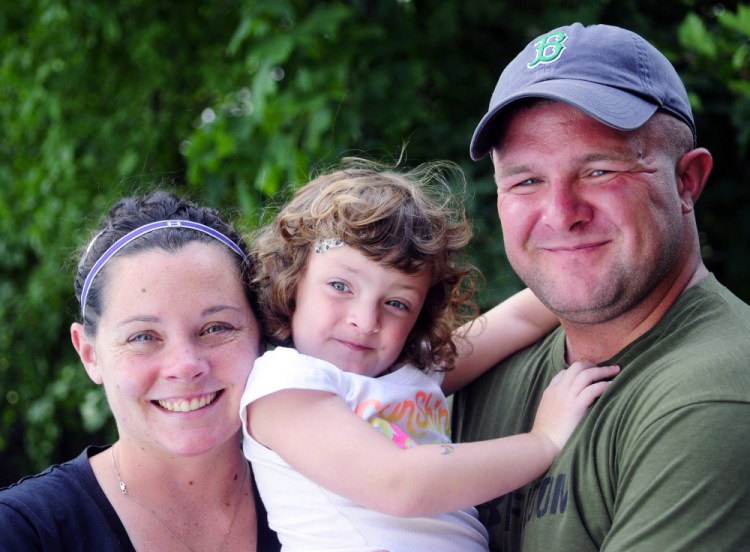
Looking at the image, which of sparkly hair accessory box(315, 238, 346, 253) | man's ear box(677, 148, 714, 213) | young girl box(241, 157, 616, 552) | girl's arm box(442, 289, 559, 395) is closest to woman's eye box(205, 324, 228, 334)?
young girl box(241, 157, 616, 552)

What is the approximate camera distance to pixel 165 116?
545 cm

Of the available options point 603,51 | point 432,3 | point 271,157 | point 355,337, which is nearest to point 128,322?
point 355,337

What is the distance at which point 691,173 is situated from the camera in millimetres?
2188

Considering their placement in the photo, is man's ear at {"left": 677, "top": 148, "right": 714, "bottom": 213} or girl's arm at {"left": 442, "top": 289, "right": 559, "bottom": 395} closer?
man's ear at {"left": 677, "top": 148, "right": 714, "bottom": 213}

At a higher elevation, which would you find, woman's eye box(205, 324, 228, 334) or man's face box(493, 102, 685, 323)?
man's face box(493, 102, 685, 323)

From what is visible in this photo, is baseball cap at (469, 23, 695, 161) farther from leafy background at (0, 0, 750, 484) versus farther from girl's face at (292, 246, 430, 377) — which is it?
leafy background at (0, 0, 750, 484)

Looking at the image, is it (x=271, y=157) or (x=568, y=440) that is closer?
(x=568, y=440)

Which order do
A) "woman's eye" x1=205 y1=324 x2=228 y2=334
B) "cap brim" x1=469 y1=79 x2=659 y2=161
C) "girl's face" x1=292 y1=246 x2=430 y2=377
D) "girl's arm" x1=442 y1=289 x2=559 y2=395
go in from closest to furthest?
"cap brim" x1=469 y1=79 x2=659 y2=161 < "woman's eye" x1=205 y1=324 x2=228 y2=334 < "girl's face" x1=292 y1=246 x2=430 y2=377 < "girl's arm" x1=442 y1=289 x2=559 y2=395

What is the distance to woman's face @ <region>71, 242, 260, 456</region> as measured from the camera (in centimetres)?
212

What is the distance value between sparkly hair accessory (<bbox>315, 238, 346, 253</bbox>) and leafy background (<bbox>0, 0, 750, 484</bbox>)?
0.89 meters

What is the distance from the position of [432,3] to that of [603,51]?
2.23m

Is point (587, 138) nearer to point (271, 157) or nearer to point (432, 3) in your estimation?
point (271, 157)

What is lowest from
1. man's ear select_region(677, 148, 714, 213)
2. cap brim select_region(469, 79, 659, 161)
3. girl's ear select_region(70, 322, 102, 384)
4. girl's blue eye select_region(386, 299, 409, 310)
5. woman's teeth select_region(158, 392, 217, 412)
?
woman's teeth select_region(158, 392, 217, 412)

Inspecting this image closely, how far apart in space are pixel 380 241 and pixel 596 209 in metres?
0.58
